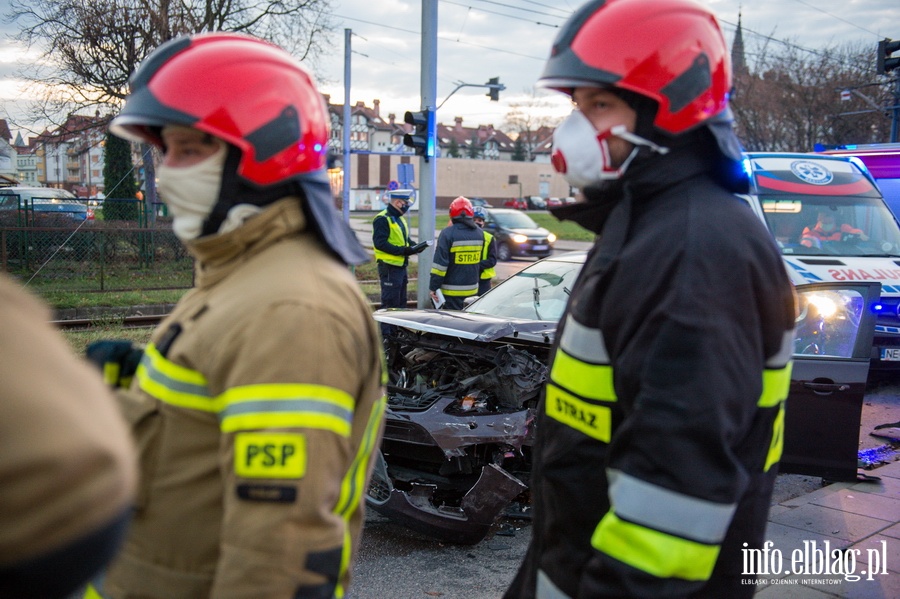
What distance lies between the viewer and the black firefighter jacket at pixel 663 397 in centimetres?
159

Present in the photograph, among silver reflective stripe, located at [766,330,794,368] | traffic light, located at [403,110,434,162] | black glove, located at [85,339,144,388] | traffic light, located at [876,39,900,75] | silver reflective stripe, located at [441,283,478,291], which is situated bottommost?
silver reflective stripe, located at [441,283,478,291]

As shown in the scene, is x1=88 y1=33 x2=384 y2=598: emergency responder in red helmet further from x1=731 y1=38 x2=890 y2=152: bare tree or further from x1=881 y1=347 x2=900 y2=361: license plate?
x1=731 y1=38 x2=890 y2=152: bare tree

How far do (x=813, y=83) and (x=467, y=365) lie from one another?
104 feet

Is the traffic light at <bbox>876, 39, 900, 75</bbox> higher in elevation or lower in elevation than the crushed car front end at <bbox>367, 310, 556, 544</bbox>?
higher

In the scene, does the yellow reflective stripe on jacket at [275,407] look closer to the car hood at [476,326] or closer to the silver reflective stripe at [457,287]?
the car hood at [476,326]

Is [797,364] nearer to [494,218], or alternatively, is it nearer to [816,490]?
[816,490]

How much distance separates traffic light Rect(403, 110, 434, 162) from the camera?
13.2 metres

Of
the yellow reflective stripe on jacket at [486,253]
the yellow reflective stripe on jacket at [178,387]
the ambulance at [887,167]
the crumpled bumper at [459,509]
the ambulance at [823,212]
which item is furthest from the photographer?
the ambulance at [887,167]

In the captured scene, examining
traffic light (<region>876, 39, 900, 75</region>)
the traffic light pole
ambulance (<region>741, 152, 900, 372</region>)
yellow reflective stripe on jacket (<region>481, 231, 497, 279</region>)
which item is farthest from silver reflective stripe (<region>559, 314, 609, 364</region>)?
traffic light (<region>876, 39, 900, 75</region>)

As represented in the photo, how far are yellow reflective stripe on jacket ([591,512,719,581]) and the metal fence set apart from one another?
49.8 feet

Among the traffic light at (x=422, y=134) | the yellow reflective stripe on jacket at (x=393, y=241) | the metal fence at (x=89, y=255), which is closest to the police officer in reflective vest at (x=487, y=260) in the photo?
the yellow reflective stripe on jacket at (x=393, y=241)

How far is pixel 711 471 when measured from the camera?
1594 millimetres

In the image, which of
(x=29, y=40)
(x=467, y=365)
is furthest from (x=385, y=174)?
(x=467, y=365)

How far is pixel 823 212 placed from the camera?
1002 centimetres
